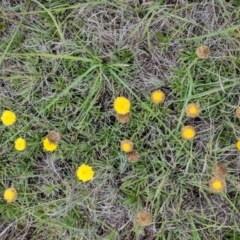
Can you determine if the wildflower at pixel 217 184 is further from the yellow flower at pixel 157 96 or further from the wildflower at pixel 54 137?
the wildflower at pixel 54 137

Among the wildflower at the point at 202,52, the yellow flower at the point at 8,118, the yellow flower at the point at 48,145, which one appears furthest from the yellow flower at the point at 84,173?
the wildflower at the point at 202,52

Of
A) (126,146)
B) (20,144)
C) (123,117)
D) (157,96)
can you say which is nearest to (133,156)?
(126,146)

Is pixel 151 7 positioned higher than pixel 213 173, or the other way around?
pixel 151 7

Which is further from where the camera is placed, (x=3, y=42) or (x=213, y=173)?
(x=3, y=42)

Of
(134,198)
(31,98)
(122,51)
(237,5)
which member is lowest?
(134,198)

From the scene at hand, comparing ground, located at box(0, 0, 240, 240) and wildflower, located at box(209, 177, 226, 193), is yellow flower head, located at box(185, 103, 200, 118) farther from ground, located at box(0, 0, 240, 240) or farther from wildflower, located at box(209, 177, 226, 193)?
wildflower, located at box(209, 177, 226, 193)

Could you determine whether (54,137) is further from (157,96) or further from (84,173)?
(157,96)

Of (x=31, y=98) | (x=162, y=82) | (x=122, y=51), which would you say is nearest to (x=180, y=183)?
(x=162, y=82)

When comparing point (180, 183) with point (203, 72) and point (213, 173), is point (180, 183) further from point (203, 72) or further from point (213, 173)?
point (203, 72)
